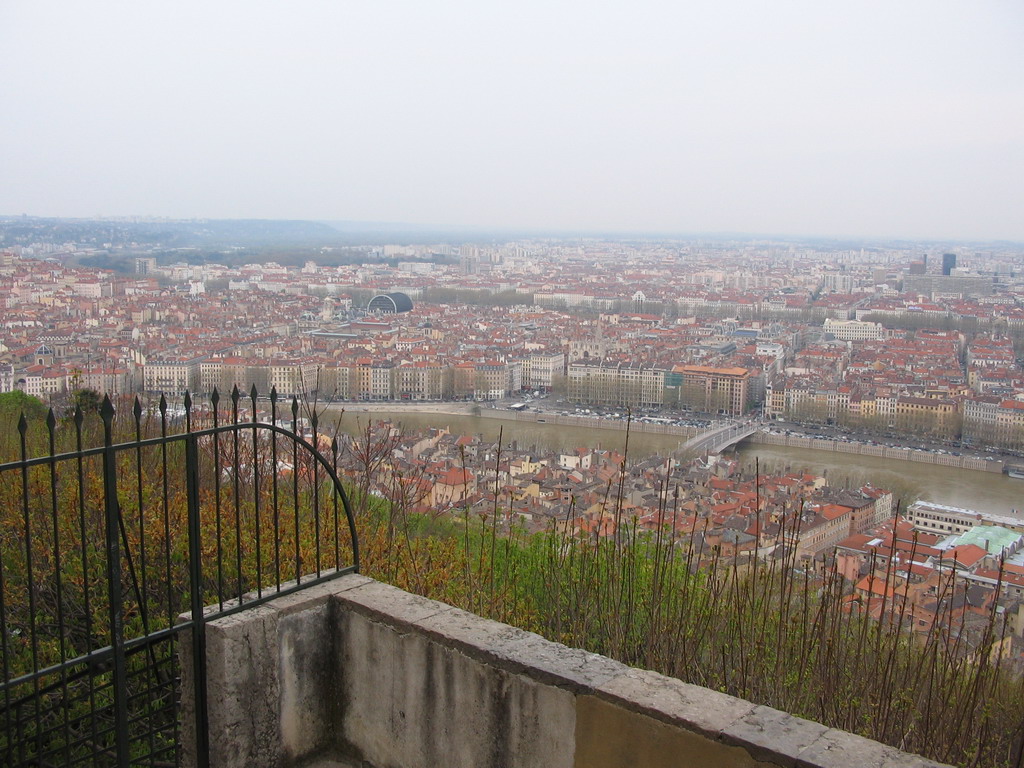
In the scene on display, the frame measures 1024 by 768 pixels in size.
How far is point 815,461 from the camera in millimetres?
21641

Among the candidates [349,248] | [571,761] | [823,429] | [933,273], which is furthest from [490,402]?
[349,248]

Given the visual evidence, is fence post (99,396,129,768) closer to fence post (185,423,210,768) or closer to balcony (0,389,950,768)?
balcony (0,389,950,768)

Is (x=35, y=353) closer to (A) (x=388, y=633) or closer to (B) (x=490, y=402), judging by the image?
(B) (x=490, y=402)

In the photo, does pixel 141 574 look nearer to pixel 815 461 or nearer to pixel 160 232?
pixel 815 461

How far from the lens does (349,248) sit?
92.8m

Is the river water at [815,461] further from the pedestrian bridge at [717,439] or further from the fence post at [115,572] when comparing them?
the fence post at [115,572]

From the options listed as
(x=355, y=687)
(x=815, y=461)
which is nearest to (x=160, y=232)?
(x=815, y=461)

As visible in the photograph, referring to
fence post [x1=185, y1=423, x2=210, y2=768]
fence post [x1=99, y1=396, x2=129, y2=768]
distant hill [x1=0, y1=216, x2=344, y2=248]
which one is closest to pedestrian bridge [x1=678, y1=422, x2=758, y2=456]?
fence post [x1=185, y1=423, x2=210, y2=768]

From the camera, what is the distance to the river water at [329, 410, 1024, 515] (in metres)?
17.8

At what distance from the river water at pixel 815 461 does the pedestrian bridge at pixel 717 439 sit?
0.36 meters

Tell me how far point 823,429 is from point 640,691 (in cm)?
2617

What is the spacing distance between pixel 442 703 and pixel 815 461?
68.5 ft

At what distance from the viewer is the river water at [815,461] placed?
17.8m

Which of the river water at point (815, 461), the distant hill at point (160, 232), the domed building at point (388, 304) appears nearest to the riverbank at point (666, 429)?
the river water at point (815, 461)
